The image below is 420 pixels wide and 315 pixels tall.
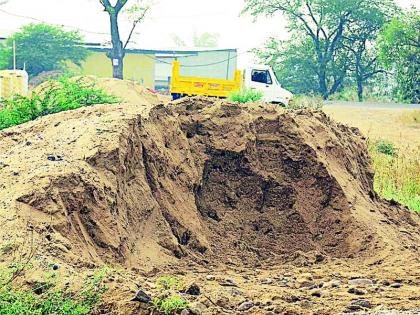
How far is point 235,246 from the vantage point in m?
10.7

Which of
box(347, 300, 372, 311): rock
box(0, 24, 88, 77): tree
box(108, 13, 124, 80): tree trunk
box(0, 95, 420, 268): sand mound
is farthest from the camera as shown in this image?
box(0, 24, 88, 77): tree

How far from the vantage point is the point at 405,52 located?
56.4 meters

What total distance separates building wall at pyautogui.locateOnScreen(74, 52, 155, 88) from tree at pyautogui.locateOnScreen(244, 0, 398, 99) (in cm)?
927

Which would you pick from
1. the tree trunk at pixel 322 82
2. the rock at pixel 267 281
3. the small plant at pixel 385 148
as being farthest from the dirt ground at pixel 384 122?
the rock at pixel 267 281

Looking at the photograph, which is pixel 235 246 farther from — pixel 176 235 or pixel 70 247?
pixel 70 247

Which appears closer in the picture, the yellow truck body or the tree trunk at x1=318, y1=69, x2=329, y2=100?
the yellow truck body

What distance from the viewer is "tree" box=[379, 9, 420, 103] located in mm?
55812

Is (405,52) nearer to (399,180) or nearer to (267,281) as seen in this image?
(399,180)

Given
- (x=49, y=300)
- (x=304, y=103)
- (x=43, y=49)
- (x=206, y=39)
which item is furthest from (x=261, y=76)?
(x=206, y=39)

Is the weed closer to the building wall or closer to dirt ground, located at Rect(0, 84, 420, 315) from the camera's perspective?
dirt ground, located at Rect(0, 84, 420, 315)

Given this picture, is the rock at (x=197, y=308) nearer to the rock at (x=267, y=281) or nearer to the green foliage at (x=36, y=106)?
the rock at (x=267, y=281)

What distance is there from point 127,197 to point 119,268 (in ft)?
4.92

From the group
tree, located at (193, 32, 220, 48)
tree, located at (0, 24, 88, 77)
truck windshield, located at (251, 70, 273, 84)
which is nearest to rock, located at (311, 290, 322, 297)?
truck windshield, located at (251, 70, 273, 84)

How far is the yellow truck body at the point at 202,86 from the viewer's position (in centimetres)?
3541
